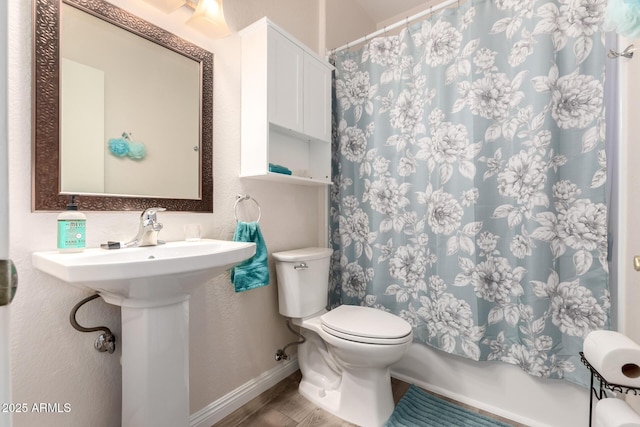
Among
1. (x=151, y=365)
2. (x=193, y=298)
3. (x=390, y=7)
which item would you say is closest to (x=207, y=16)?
(x=193, y=298)

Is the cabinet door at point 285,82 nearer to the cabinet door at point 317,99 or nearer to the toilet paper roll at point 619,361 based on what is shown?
the cabinet door at point 317,99

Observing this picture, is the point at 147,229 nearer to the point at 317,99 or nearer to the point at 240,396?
the point at 240,396

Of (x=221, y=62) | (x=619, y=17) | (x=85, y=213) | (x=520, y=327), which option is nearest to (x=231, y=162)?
(x=221, y=62)

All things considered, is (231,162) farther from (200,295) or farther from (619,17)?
(619,17)

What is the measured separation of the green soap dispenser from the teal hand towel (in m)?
0.61

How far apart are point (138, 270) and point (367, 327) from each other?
0.99m

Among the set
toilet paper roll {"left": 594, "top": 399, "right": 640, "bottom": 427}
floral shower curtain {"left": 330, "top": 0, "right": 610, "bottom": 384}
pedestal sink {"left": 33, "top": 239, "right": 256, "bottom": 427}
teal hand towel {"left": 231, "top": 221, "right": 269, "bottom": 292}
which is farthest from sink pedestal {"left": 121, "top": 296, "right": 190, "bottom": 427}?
toilet paper roll {"left": 594, "top": 399, "right": 640, "bottom": 427}

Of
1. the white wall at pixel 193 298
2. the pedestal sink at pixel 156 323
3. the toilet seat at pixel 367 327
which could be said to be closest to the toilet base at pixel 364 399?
the toilet seat at pixel 367 327

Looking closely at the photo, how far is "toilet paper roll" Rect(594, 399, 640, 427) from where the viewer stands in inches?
30.8

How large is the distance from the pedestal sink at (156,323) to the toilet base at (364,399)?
753mm

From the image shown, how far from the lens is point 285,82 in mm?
1562

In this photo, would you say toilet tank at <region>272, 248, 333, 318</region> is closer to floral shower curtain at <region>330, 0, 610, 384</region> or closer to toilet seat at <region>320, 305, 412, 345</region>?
toilet seat at <region>320, 305, 412, 345</region>

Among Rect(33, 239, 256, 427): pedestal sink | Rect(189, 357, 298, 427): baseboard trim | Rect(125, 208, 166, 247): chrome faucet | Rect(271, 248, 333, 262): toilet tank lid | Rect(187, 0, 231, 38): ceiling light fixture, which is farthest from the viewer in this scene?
Rect(271, 248, 333, 262): toilet tank lid

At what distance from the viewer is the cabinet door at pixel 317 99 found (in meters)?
1.70
